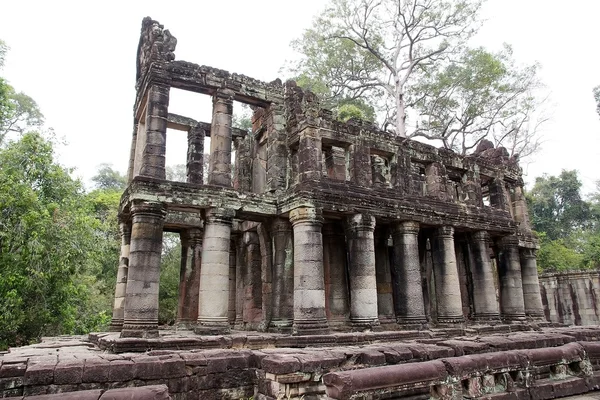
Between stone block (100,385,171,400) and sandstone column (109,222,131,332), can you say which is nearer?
stone block (100,385,171,400)

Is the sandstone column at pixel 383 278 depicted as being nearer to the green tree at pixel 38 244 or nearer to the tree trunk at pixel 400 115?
the green tree at pixel 38 244

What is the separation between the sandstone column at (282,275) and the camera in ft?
38.5

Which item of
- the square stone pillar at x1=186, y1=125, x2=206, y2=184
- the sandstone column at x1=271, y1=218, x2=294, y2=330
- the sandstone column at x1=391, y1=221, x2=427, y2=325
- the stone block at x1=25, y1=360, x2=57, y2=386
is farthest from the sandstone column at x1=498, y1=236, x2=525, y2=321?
the stone block at x1=25, y1=360, x2=57, y2=386

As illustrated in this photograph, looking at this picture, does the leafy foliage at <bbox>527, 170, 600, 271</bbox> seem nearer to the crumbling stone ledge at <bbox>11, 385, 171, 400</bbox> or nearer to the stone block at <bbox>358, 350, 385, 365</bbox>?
the stone block at <bbox>358, 350, 385, 365</bbox>

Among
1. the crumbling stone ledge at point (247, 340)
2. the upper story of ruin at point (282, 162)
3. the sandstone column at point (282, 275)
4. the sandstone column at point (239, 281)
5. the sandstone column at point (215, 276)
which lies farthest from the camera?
the sandstone column at point (239, 281)

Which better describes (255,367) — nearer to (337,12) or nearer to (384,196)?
(384,196)

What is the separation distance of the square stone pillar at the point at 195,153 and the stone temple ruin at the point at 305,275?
0.07m

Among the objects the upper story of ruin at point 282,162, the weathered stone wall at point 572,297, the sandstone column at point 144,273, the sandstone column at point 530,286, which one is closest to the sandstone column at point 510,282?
the upper story of ruin at point 282,162

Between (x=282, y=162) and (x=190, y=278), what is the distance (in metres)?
5.25

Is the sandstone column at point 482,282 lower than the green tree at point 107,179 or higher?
lower

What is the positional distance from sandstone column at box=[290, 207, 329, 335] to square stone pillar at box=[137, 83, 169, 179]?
3881mm

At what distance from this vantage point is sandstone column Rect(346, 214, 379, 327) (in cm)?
1163

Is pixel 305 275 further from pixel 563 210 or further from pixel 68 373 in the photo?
pixel 563 210

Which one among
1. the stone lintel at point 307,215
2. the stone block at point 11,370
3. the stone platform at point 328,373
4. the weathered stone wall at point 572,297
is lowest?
the stone platform at point 328,373
